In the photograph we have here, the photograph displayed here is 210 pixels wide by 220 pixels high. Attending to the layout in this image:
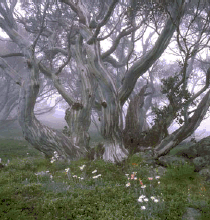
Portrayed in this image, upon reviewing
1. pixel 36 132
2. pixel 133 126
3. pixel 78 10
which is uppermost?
pixel 78 10

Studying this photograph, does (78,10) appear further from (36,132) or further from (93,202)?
(93,202)

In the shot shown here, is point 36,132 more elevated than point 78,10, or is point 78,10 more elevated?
point 78,10

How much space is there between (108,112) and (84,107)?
1674 millimetres

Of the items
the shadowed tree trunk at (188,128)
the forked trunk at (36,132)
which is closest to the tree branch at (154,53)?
the shadowed tree trunk at (188,128)

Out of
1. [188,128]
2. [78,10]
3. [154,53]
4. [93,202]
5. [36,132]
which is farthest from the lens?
[78,10]

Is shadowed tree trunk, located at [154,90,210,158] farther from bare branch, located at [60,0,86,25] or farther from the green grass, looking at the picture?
bare branch, located at [60,0,86,25]

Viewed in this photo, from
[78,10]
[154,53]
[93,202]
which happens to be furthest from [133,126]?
[93,202]

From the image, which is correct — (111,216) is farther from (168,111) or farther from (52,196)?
(168,111)

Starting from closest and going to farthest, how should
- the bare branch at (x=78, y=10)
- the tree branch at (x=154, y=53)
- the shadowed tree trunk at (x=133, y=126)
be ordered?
the tree branch at (x=154, y=53) → the bare branch at (x=78, y=10) → the shadowed tree trunk at (x=133, y=126)

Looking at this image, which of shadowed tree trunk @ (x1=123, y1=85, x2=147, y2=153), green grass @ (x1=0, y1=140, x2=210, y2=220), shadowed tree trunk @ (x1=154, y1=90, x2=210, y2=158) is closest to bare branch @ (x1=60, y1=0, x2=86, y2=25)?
shadowed tree trunk @ (x1=123, y1=85, x2=147, y2=153)

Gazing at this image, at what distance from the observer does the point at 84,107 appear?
9.43m

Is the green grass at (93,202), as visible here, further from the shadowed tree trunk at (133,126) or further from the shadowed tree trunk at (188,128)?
the shadowed tree trunk at (133,126)

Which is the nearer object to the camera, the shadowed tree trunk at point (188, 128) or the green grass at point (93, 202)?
the green grass at point (93, 202)

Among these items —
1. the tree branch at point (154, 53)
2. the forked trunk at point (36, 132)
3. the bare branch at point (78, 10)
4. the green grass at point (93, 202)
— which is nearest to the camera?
the green grass at point (93, 202)
